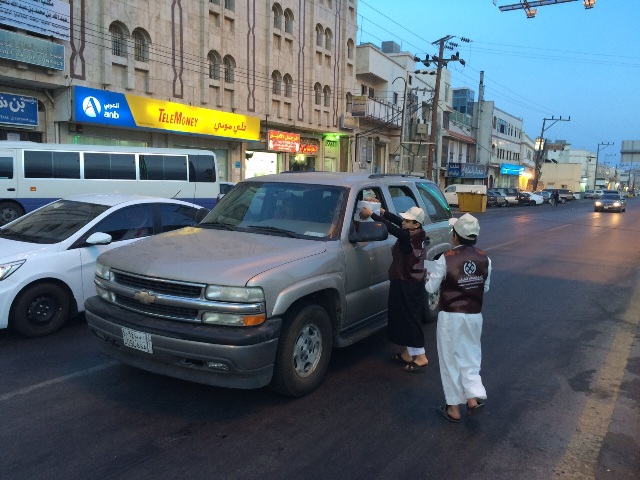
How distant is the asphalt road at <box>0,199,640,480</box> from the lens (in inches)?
132

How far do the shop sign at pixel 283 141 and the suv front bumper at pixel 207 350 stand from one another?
25388mm

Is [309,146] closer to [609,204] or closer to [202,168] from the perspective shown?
[202,168]

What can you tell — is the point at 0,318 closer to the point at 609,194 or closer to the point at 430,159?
the point at 430,159

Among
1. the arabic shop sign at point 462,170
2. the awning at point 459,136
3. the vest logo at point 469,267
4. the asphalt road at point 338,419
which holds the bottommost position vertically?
the asphalt road at point 338,419

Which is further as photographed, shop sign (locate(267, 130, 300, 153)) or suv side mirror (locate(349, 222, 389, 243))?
shop sign (locate(267, 130, 300, 153))

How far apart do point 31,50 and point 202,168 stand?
641 centimetres

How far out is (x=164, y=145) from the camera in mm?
23656

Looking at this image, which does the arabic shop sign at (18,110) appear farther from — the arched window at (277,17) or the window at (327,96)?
the window at (327,96)

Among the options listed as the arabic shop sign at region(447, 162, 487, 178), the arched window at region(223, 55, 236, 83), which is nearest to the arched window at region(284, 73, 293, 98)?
the arched window at region(223, 55, 236, 83)

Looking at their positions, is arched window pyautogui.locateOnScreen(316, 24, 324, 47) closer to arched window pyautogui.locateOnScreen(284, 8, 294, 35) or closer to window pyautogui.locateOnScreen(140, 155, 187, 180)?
arched window pyautogui.locateOnScreen(284, 8, 294, 35)

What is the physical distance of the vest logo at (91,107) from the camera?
18.9 meters

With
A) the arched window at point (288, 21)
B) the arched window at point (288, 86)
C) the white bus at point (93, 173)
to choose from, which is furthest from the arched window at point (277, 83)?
the white bus at point (93, 173)

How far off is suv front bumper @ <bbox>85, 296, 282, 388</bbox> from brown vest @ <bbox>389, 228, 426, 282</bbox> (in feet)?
4.90

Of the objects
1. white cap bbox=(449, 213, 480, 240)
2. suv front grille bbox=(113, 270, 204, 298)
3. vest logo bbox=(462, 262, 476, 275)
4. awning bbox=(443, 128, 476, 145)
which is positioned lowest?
suv front grille bbox=(113, 270, 204, 298)
